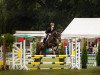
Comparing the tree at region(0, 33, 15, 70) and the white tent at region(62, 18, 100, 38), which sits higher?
the white tent at region(62, 18, 100, 38)

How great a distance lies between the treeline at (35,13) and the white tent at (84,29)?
16803mm

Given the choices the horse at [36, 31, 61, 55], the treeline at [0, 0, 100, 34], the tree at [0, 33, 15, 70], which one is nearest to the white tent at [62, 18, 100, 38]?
the horse at [36, 31, 61, 55]

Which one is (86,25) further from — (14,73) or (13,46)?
(14,73)

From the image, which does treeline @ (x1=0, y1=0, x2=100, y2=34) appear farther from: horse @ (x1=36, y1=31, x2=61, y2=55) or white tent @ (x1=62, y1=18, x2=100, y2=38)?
horse @ (x1=36, y1=31, x2=61, y2=55)

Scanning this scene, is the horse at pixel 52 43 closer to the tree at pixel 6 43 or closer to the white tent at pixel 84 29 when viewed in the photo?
the tree at pixel 6 43

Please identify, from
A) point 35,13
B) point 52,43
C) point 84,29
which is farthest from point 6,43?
point 35,13

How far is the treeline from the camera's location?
2062 inches

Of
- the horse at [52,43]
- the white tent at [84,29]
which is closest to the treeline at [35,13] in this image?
the white tent at [84,29]

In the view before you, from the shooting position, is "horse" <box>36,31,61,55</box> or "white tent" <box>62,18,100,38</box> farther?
"white tent" <box>62,18,100,38</box>

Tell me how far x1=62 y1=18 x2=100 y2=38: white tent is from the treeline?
55.1ft

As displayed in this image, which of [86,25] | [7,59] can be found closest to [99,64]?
[7,59]

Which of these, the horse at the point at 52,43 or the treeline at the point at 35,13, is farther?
the treeline at the point at 35,13

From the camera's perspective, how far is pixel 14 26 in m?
55.5

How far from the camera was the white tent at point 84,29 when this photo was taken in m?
30.5
